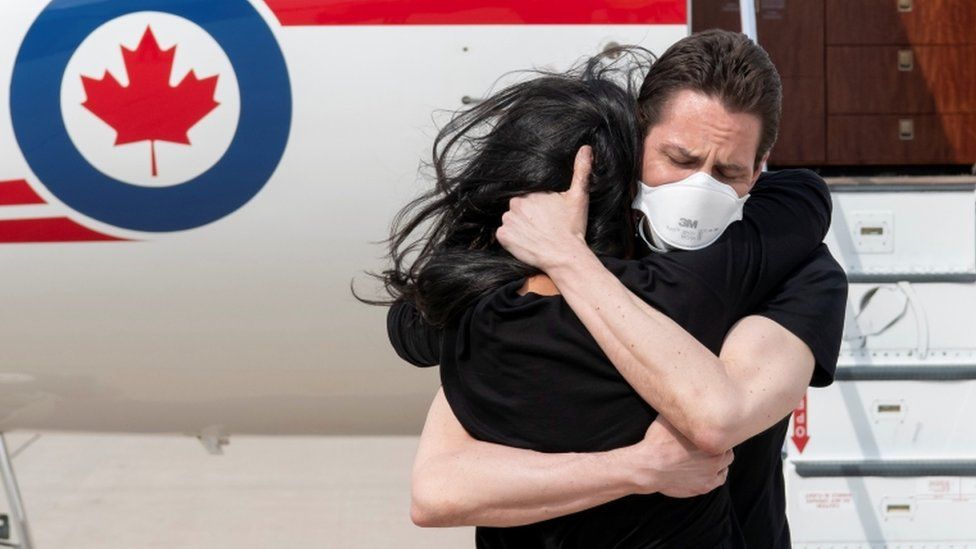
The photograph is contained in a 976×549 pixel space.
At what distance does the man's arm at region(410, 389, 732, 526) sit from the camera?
1.63 m

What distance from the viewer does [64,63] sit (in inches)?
137

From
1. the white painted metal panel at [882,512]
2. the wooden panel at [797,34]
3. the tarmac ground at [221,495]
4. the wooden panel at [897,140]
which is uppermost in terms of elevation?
the wooden panel at [797,34]

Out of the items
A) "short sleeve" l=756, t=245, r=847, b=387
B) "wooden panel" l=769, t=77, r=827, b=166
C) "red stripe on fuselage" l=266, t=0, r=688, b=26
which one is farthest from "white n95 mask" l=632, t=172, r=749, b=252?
"wooden panel" l=769, t=77, r=827, b=166

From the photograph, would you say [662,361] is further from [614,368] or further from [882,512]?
[882,512]

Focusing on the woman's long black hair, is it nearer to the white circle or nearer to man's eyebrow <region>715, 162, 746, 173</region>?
man's eyebrow <region>715, 162, 746, 173</region>

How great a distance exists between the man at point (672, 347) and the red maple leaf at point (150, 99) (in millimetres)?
1895

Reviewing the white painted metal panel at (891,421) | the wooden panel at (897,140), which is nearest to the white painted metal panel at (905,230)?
the white painted metal panel at (891,421)

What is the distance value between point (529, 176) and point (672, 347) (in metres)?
0.32

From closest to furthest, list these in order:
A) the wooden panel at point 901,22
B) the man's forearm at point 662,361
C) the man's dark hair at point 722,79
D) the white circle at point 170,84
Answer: the man's forearm at point 662,361 → the man's dark hair at point 722,79 → the white circle at point 170,84 → the wooden panel at point 901,22

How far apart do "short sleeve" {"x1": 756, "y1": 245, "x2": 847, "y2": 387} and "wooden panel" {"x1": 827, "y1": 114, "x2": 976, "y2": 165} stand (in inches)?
168

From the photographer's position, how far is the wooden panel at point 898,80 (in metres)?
5.82

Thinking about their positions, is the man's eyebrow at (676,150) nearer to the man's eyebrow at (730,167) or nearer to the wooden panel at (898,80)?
the man's eyebrow at (730,167)

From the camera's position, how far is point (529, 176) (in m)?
1.79

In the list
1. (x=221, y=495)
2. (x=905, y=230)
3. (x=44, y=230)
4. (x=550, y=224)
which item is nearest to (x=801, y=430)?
(x=905, y=230)
